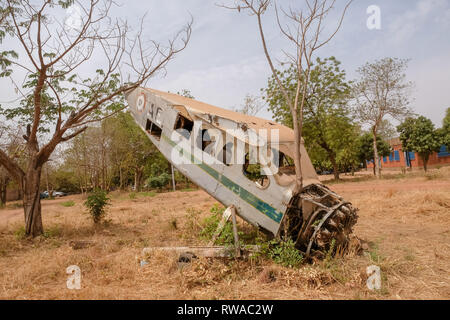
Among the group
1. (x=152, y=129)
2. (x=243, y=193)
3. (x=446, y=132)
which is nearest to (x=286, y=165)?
(x=243, y=193)

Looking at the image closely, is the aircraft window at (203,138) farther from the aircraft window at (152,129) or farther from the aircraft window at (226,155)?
the aircraft window at (152,129)

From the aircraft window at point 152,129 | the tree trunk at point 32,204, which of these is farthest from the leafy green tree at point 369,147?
the tree trunk at point 32,204

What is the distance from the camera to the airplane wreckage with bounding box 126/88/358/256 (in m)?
5.80

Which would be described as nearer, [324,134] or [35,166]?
[35,166]

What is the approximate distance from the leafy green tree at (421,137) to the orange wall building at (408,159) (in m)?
5.82

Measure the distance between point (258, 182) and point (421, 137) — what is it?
1237 inches

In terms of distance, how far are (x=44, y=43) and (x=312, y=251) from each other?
388 inches

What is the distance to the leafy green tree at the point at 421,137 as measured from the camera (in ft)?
97.9

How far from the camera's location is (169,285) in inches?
202

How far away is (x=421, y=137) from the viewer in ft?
99.7

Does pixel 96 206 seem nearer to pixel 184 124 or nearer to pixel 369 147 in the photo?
pixel 184 124

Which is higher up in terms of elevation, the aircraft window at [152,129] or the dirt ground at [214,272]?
the aircraft window at [152,129]
